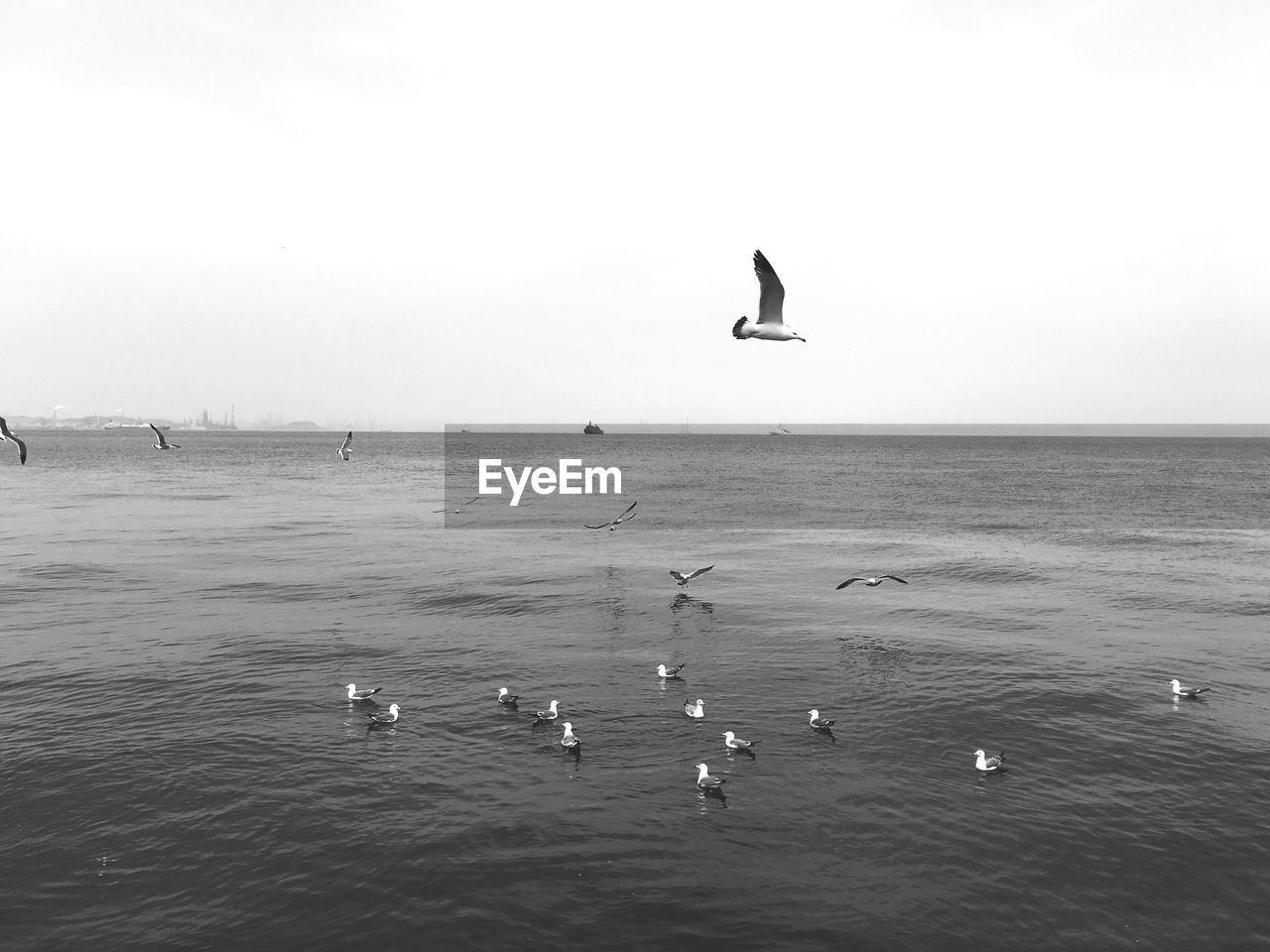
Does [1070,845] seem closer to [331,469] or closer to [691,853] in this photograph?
[691,853]

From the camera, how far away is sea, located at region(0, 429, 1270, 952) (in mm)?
12609

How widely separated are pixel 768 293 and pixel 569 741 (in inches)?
423

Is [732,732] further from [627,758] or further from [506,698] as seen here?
[506,698]

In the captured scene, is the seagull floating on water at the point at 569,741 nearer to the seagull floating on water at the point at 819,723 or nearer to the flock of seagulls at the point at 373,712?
the flock of seagulls at the point at 373,712

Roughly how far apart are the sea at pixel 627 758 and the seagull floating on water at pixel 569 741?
266 mm

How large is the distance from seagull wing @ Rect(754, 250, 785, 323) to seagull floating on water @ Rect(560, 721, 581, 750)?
32.9 feet

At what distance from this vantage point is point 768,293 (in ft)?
50.6

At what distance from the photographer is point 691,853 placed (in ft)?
46.0

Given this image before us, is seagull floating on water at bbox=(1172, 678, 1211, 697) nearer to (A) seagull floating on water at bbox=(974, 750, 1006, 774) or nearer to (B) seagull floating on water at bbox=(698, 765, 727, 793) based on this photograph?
(A) seagull floating on water at bbox=(974, 750, 1006, 774)

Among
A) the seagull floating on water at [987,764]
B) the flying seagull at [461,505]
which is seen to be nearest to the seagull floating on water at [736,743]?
the seagull floating on water at [987,764]

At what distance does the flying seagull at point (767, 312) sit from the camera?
15.1 metres

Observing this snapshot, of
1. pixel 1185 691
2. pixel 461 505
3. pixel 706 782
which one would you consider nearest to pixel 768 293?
pixel 706 782

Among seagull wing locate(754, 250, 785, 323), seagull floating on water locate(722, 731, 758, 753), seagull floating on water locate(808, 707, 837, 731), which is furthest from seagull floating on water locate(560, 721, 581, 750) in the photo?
seagull wing locate(754, 250, 785, 323)

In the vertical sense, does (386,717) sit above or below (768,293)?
below
